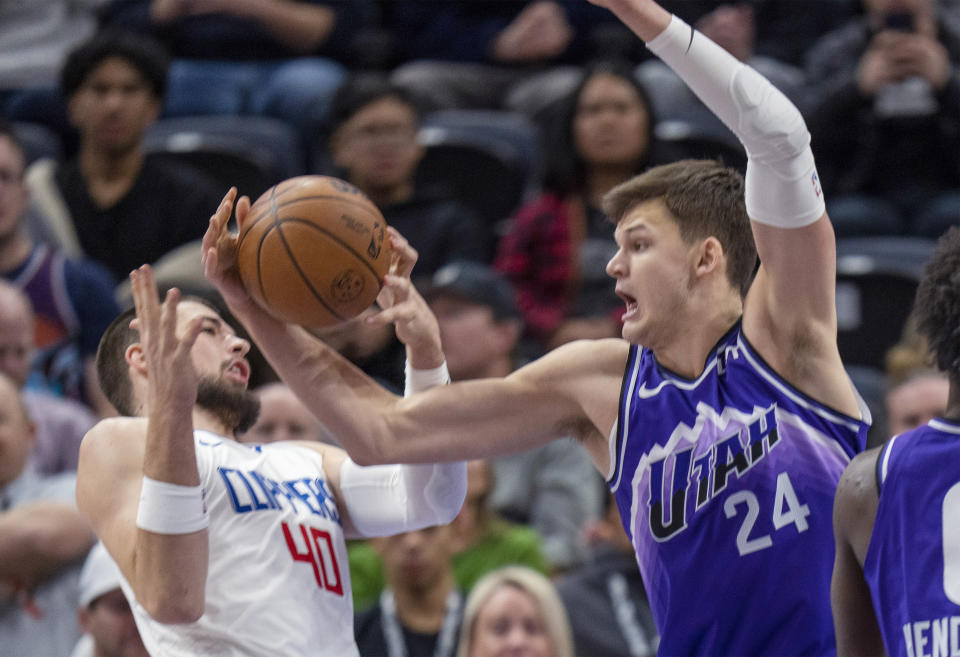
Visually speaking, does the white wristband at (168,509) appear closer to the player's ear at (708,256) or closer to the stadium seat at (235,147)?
the player's ear at (708,256)

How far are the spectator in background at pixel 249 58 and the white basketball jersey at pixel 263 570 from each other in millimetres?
4721

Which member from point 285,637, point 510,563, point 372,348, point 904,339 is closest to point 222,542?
point 285,637

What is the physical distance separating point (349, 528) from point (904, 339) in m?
3.48

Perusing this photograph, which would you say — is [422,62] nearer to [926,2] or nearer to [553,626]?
[926,2]

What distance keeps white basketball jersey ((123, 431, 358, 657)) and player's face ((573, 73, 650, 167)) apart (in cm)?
346

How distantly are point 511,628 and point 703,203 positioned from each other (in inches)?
80.0

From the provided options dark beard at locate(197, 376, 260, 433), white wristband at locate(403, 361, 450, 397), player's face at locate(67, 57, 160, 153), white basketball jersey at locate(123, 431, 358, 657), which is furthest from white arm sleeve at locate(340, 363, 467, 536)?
player's face at locate(67, 57, 160, 153)

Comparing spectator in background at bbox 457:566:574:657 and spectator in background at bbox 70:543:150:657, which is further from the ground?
spectator in background at bbox 70:543:150:657

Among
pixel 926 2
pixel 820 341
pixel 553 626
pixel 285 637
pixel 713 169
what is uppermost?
pixel 926 2

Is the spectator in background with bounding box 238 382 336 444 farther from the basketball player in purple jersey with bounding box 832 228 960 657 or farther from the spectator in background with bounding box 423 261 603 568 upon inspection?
the basketball player in purple jersey with bounding box 832 228 960 657

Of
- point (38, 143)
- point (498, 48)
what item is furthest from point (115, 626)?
point (498, 48)

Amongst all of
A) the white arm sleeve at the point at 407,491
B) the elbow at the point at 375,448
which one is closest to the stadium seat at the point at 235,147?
the white arm sleeve at the point at 407,491

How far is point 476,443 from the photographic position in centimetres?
358

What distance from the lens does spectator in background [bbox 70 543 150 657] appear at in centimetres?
463
